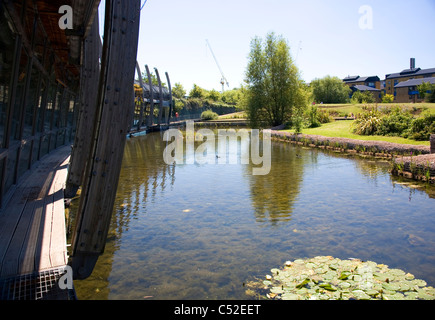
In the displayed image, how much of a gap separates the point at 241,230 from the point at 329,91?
2527 inches

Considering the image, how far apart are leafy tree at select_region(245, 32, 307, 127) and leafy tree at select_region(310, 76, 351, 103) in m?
32.5

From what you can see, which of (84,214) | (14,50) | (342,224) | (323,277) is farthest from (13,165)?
(342,224)

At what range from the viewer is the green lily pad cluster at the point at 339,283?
12.4ft

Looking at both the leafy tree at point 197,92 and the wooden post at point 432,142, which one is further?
the leafy tree at point 197,92

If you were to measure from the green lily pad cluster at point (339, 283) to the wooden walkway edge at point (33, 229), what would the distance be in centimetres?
217

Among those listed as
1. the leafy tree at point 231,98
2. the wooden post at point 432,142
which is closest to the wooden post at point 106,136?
the wooden post at point 432,142

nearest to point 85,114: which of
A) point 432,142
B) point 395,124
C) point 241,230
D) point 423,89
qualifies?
point 241,230

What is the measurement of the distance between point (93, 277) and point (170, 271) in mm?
928

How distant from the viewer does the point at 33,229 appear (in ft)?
13.8

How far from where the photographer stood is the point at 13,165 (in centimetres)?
593

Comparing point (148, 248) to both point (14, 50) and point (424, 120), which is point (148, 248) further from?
point (424, 120)

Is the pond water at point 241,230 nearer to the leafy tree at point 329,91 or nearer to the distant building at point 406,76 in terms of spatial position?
the leafy tree at point 329,91

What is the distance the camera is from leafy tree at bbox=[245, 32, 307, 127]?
34.3m

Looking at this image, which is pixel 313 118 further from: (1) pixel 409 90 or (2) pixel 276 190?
(1) pixel 409 90
